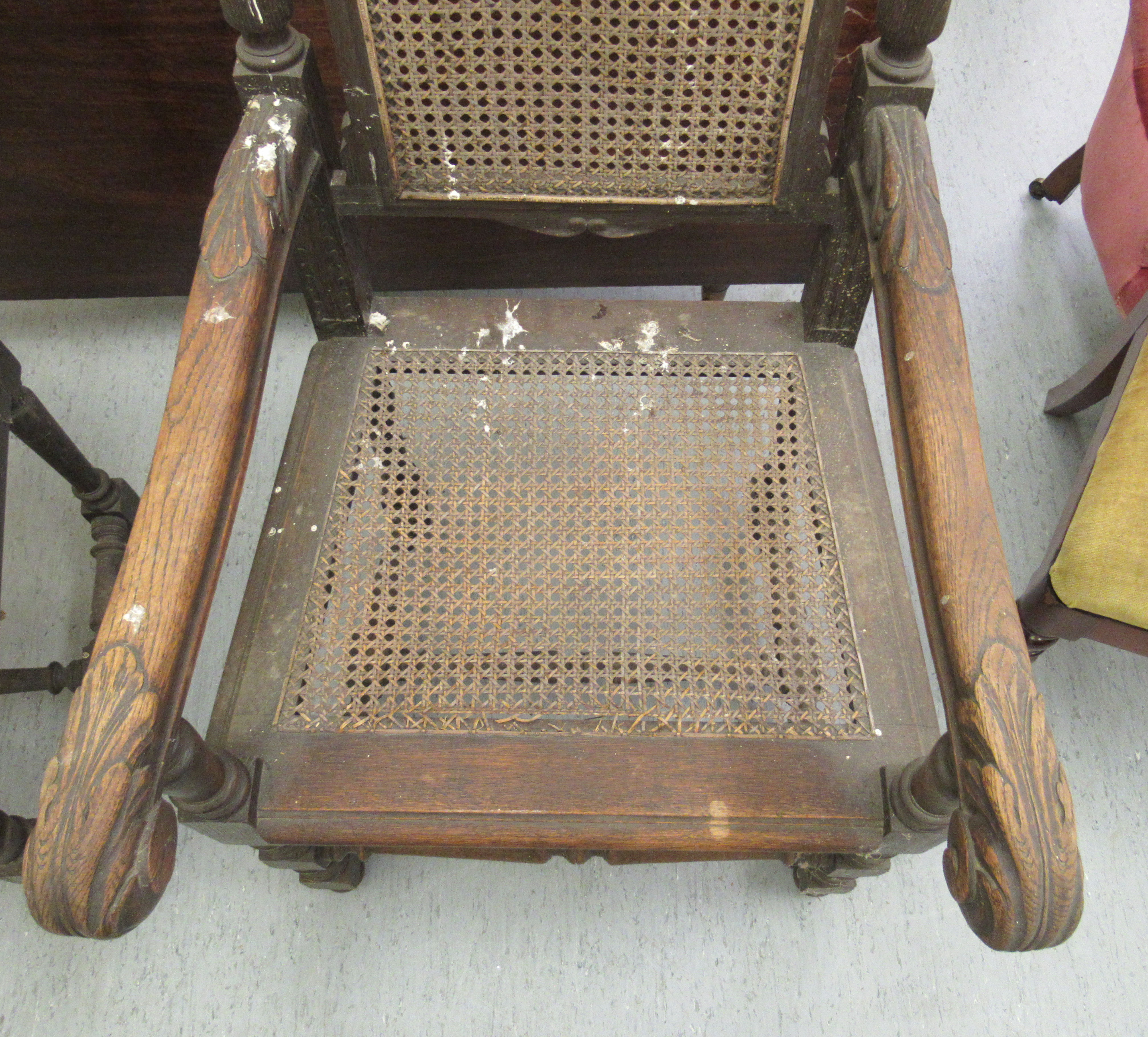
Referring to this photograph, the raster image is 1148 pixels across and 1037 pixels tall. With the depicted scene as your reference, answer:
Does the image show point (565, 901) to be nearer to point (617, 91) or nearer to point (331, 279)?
point (331, 279)

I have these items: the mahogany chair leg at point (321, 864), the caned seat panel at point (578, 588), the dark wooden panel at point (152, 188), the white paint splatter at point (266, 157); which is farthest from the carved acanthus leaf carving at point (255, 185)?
the mahogany chair leg at point (321, 864)

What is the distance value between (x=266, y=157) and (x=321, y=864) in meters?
0.78

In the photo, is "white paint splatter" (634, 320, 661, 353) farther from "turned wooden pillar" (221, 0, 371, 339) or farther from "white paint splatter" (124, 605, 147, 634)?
"white paint splatter" (124, 605, 147, 634)

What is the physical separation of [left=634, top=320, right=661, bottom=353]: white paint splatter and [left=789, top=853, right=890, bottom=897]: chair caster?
0.55 meters

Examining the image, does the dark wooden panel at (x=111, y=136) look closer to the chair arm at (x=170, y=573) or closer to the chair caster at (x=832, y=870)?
the chair arm at (x=170, y=573)

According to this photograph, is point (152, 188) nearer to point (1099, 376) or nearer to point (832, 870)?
point (832, 870)

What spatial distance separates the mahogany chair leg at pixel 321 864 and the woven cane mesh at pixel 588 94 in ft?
2.31

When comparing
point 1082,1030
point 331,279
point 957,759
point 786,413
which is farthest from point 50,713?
point 1082,1030

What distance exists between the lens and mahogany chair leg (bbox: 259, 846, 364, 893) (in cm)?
88

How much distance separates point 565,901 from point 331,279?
2.95 feet

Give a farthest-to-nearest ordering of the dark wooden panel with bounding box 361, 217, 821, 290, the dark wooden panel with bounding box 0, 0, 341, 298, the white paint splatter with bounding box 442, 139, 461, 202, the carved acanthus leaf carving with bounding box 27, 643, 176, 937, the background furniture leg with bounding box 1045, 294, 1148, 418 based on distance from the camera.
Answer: the dark wooden panel with bounding box 361, 217, 821, 290, the background furniture leg with bounding box 1045, 294, 1148, 418, the dark wooden panel with bounding box 0, 0, 341, 298, the white paint splatter with bounding box 442, 139, 461, 202, the carved acanthus leaf carving with bounding box 27, 643, 176, 937

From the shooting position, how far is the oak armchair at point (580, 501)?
1.97 feet

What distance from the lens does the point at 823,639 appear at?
788 mm

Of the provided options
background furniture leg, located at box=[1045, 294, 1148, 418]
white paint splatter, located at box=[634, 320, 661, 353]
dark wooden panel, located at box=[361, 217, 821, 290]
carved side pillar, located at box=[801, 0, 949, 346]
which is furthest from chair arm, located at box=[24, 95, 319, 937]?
background furniture leg, located at box=[1045, 294, 1148, 418]
